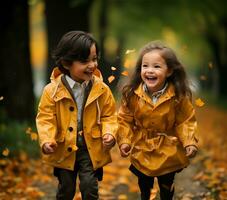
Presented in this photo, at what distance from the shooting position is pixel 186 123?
16.3ft

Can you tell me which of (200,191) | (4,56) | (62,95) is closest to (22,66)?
(4,56)

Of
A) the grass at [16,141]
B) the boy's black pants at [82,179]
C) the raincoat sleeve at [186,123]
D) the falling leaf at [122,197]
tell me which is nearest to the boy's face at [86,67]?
the boy's black pants at [82,179]

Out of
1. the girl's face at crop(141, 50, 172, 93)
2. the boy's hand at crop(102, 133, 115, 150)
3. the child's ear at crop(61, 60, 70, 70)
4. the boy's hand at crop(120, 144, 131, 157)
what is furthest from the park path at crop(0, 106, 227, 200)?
the child's ear at crop(61, 60, 70, 70)

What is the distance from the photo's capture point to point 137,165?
5.05 metres

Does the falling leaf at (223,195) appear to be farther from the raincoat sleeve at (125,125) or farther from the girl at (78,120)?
the girl at (78,120)

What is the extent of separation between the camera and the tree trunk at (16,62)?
981 cm

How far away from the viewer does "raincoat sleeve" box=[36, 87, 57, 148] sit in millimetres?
4652

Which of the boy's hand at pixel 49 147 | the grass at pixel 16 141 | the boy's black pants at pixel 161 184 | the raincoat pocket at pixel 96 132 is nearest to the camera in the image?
the boy's hand at pixel 49 147

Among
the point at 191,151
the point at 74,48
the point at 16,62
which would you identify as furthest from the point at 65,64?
the point at 16,62

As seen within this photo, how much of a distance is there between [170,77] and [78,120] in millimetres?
1020

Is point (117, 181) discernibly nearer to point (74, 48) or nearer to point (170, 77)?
point (170, 77)

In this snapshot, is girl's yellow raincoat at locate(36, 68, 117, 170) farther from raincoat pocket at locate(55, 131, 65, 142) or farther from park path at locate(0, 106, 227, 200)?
park path at locate(0, 106, 227, 200)

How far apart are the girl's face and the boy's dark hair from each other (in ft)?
1.57

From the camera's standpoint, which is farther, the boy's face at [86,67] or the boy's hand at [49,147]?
the boy's face at [86,67]
